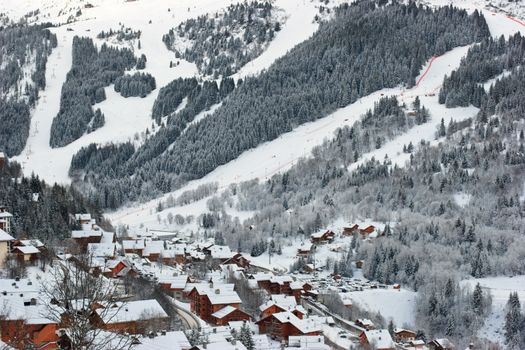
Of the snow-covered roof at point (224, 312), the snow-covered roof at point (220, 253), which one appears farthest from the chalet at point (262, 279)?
the snow-covered roof at point (224, 312)

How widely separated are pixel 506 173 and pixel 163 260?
56922 mm

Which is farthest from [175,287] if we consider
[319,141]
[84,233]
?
[319,141]

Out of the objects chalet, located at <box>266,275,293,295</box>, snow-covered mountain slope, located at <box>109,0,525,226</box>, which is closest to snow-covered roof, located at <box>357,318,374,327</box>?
chalet, located at <box>266,275,293,295</box>

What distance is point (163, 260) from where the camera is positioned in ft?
259

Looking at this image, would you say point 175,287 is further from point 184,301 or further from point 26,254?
point 26,254

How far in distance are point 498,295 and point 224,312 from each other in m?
35.2

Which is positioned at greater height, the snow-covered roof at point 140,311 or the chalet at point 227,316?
the snow-covered roof at point 140,311

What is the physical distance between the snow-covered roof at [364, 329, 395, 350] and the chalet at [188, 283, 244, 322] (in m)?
10.3

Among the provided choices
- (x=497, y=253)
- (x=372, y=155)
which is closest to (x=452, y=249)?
(x=497, y=253)

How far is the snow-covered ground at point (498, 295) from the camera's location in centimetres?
→ 6950

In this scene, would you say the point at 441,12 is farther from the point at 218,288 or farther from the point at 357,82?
the point at 218,288

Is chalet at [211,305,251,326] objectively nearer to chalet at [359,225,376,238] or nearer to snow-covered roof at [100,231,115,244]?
snow-covered roof at [100,231,115,244]

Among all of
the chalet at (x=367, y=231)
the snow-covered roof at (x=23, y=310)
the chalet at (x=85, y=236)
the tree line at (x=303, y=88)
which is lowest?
the chalet at (x=367, y=231)

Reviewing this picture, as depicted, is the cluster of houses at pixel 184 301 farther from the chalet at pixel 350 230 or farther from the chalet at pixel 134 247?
the chalet at pixel 350 230
